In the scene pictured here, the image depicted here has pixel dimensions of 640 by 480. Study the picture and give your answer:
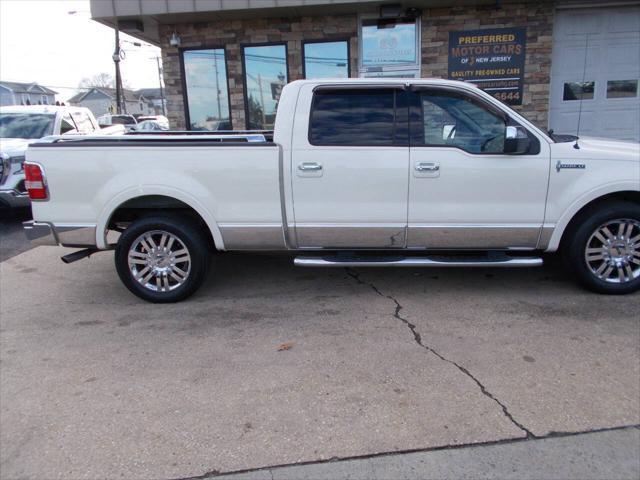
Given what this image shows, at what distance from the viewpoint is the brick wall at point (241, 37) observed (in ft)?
32.4

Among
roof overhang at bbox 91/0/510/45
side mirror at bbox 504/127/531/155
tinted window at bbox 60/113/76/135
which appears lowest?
side mirror at bbox 504/127/531/155

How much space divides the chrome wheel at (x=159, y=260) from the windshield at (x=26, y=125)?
6.21 metres

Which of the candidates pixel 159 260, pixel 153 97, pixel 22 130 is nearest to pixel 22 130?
pixel 22 130

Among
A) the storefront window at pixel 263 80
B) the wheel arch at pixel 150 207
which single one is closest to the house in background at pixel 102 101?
the storefront window at pixel 263 80

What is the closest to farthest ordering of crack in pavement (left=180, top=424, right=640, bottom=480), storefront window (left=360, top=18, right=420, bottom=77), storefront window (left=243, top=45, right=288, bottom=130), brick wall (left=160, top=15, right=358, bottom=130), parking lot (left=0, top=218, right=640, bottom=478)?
crack in pavement (left=180, top=424, right=640, bottom=480)
parking lot (left=0, top=218, right=640, bottom=478)
storefront window (left=360, top=18, right=420, bottom=77)
brick wall (left=160, top=15, right=358, bottom=130)
storefront window (left=243, top=45, right=288, bottom=130)

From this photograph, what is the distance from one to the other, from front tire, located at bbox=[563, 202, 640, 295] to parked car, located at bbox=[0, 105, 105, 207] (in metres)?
7.22

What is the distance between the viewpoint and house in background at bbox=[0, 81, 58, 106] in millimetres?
67500

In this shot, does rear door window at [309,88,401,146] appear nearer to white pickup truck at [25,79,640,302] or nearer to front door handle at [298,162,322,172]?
white pickup truck at [25,79,640,302]

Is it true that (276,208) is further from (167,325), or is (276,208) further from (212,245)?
(167,325)

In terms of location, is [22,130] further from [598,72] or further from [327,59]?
[598,72]

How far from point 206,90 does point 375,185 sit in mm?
7172

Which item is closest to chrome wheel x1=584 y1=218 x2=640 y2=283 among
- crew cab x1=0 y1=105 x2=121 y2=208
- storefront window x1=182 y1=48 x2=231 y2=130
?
crew cab x1=0 y1=105 x2=121 y2=208

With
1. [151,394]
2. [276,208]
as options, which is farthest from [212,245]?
[151,394]

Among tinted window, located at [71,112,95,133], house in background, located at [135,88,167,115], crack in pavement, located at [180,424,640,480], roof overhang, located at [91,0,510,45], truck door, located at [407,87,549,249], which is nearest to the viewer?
crack in pavement, located at [180,424,640,480]
